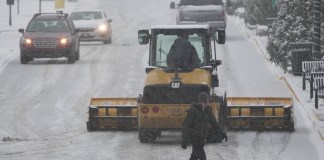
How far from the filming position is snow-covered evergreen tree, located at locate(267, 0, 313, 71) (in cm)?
3359

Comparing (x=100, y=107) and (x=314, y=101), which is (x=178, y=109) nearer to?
(x=100, y=107)

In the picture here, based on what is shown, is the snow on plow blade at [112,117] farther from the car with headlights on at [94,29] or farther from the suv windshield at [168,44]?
the car with headlights on at [94,29]

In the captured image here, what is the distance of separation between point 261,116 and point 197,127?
684 cm

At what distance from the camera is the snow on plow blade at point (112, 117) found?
69.8ft

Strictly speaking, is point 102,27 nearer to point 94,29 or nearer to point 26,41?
point 94,29

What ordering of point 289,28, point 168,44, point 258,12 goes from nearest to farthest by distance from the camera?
point 168,44, point 289,28, point 258,12

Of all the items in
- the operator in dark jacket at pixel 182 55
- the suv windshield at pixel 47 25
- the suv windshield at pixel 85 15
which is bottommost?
the suv windshield at pixel 85 15

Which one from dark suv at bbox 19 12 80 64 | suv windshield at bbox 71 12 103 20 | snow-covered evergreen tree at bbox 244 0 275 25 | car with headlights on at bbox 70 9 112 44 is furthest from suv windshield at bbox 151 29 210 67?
snow-covered evergreen tree at bbox 244 0 275 25

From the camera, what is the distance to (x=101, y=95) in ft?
93.7

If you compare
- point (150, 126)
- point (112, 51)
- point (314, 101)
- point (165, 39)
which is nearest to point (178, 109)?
point (150, 126)

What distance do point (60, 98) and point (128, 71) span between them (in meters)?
7.43

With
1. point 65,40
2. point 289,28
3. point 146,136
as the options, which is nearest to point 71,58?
point 65,40

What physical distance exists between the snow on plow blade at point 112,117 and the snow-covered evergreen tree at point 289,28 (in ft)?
43.6

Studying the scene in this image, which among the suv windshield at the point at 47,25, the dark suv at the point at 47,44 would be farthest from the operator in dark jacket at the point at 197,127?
the suv windshield at the point at 47,25
